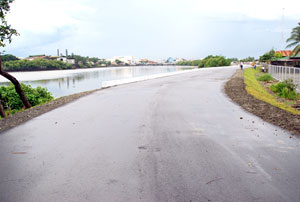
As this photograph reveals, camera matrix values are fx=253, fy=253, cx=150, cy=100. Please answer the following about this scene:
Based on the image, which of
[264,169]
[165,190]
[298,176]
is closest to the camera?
[165,190]

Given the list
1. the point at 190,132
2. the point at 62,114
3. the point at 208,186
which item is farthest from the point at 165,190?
the point at 62,114

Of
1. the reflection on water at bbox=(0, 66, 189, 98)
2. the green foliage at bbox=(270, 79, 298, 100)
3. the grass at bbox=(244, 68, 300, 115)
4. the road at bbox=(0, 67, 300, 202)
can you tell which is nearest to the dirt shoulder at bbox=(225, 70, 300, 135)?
the road at bbox=(0, 67, 300, 202)

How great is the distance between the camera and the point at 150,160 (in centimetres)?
523

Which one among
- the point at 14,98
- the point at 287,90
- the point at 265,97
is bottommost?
the point at 14,98

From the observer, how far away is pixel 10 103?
71.7 ft

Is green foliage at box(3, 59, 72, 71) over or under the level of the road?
over

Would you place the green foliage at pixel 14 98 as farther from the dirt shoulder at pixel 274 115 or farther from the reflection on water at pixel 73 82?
the dirt shoulder at pixel 274 115

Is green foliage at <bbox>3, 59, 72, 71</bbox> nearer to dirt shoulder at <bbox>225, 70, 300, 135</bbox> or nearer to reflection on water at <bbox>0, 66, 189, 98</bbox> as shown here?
reflection on water at <bbox>0, 66, 189, 98</bbox>

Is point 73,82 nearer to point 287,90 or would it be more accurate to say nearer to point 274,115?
point 287,90

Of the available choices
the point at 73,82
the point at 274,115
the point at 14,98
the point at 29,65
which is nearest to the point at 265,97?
the point at 274,115

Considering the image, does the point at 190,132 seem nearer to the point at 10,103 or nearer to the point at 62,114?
the point at 62,114

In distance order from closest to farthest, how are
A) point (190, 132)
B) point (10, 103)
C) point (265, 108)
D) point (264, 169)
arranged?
point (264, 169)
point (190, 132)
point (265, 108)
point (10, 103)

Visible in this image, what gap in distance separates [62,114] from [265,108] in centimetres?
872

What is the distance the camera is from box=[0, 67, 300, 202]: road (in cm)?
396
